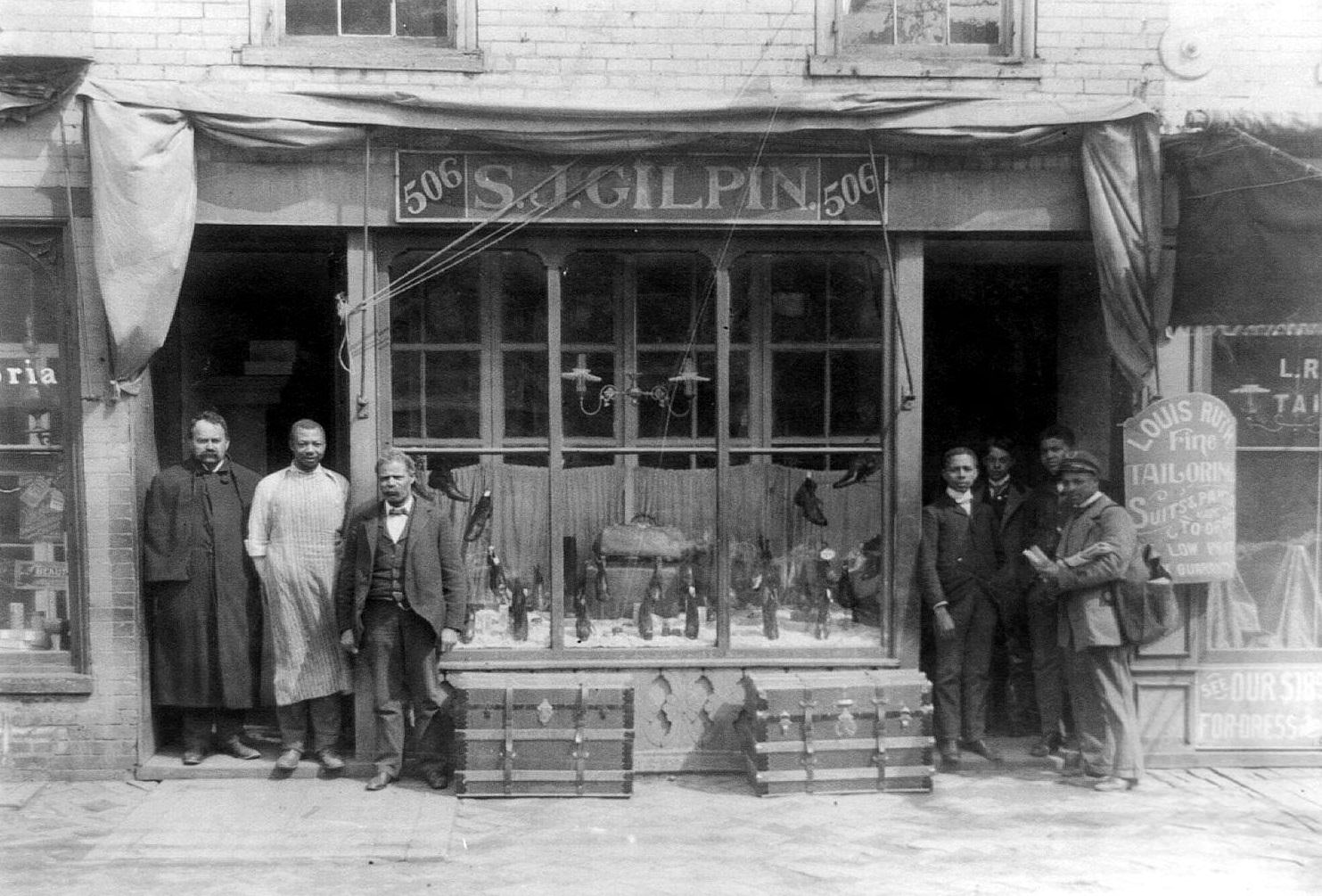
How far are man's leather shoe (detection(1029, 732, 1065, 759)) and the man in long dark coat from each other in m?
4.71

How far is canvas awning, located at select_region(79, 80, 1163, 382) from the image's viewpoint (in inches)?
258

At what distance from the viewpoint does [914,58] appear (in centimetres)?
718

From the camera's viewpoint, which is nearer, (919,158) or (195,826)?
(195,826)

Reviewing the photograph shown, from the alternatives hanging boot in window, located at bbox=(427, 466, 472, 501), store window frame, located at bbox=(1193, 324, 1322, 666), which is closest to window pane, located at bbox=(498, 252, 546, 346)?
hanging boot in window, located at bbox=(427, 466, 472, 501)

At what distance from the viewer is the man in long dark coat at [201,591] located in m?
6.86

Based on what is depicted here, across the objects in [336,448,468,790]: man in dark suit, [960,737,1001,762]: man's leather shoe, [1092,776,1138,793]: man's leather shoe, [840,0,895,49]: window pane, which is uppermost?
[840,0,895,49]: window pane

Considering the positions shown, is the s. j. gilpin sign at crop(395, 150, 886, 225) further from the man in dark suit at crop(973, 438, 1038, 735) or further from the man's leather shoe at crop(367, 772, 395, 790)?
the man's leather shoe at crop(367, 772, 395, 790)

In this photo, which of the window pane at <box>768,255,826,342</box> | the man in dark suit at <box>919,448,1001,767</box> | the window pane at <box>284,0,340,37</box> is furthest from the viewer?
the window pane at <box>768,255,826,342</box>

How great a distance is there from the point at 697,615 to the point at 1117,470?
9.08 feet

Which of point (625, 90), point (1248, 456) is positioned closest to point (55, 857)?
point (625, 90)

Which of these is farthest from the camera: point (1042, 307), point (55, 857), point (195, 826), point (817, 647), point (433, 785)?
point (1042, 307)

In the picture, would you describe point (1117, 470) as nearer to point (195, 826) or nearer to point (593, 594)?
point (593, 594)

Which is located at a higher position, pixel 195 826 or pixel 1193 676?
pixel 1193 676

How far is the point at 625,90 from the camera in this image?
6.95m
